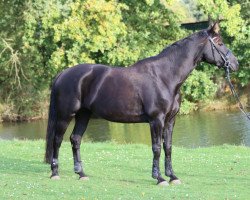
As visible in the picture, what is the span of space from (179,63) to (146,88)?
808 millimetres

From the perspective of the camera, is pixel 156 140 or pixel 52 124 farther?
pixel 52 124

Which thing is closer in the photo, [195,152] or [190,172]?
[190,172]

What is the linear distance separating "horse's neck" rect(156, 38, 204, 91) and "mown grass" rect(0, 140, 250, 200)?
6.48ft

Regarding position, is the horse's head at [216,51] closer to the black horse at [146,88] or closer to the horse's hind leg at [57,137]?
the black horse at [146,88]

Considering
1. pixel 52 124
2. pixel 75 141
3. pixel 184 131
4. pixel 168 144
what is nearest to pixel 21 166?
pixel 52 124

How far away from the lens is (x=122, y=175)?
474 inches

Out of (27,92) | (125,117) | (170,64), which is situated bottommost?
(27,92)

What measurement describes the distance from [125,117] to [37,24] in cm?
2178

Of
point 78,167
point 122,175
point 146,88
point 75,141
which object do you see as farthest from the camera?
point 122,175

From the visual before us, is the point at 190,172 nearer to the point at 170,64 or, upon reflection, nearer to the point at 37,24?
the point at 170,64

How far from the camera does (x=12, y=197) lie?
945 cm

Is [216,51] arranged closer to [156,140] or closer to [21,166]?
[156,140]

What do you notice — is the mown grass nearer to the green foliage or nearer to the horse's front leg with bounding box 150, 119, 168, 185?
the horse's front leg with bounding box 150, 119, 168, 185

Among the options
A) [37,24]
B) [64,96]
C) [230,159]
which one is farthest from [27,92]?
[64,96]
